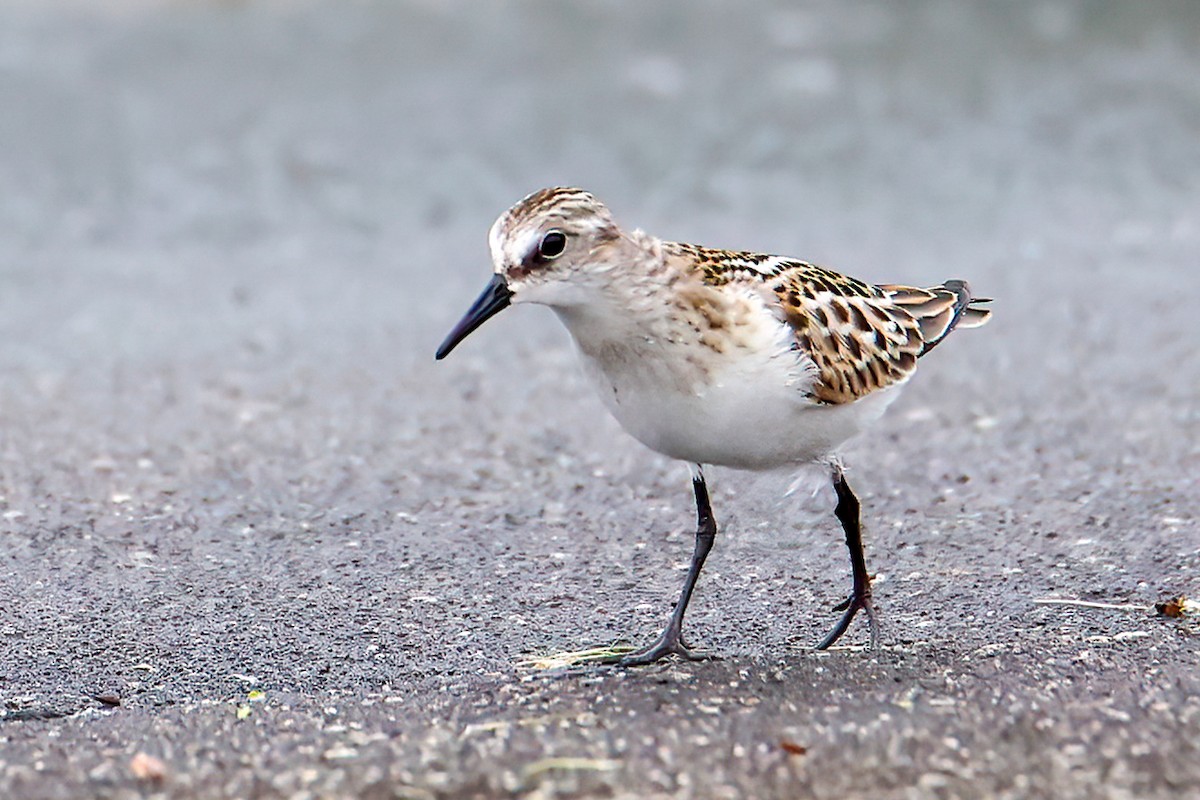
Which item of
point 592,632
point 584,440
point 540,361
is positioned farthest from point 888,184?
point 592,632

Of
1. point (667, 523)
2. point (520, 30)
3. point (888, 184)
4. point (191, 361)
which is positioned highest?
point (520, 30)

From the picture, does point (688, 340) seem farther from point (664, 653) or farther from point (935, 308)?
point (935, 308)

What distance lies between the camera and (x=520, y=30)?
1402 centimetres

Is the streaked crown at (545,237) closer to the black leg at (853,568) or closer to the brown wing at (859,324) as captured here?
the brown wing at (859,324)

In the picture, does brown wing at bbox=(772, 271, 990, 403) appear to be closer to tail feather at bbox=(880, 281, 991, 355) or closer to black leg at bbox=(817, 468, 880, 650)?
tail feather at bbox=(880, 281, 991, 355)

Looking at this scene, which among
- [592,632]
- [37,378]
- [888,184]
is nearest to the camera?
[592,632]

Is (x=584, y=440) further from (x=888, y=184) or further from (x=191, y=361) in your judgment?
(x=888, y=184)


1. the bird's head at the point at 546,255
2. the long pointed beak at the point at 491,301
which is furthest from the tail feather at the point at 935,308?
the long pointed beak at the point at 491,301

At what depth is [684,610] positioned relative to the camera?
5094 millimetres

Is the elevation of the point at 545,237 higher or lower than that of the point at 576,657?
higher

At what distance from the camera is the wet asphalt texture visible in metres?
4.23

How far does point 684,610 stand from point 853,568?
0.58 meters

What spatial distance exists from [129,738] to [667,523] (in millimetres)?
2772

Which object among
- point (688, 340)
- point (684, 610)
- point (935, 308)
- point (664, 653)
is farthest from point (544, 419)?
point (688, 340)
